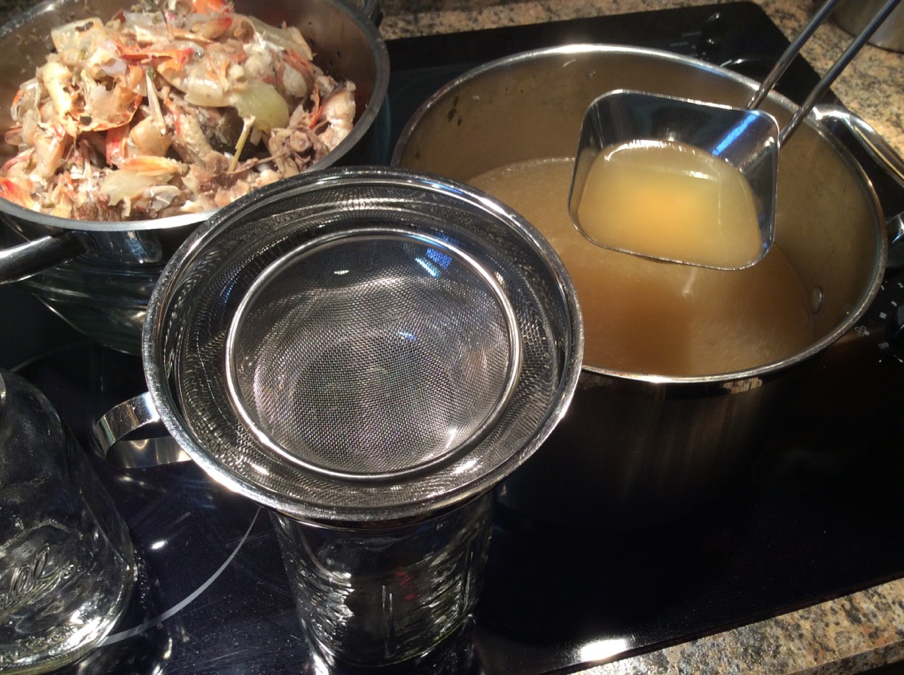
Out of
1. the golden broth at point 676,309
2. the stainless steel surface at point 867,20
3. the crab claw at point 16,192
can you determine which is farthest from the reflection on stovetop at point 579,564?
the stainless steel surface at point 867,20

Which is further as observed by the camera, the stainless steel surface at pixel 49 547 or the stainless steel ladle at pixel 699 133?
the stainless steel ladle at pixel 699 133

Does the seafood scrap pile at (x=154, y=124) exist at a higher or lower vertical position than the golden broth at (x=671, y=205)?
lower

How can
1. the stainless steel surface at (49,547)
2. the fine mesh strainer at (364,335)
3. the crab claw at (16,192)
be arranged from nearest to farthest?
the fine mesh strainer at (364,335), the stainless steel surface at (49,547), the crab claw at (16,192)

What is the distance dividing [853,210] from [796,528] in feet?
1.34

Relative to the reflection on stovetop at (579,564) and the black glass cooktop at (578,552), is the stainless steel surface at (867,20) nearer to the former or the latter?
the black glass cooktop at (578,552)

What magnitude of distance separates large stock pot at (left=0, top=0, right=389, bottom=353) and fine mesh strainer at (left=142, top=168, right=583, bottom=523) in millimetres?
95

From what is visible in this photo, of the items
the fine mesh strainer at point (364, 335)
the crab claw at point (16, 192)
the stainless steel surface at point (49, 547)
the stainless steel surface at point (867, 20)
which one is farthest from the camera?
the stainless steel surface at point (867, 20)

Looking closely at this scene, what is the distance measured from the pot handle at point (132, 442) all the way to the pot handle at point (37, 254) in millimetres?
172

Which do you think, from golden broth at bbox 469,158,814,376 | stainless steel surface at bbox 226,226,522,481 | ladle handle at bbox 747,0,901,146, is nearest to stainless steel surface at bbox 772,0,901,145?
ladle handle at bbox 747,0,901,146

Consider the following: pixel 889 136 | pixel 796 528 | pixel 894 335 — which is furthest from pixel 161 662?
pixel 889 136

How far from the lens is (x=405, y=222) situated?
2.44 ft

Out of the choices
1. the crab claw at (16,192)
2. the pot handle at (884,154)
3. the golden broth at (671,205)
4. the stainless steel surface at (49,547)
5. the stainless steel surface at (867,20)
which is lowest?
the stainless steel surface at (49,547)

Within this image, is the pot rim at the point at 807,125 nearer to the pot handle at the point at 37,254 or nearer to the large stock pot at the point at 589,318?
the large stock pot at the point at 589,318

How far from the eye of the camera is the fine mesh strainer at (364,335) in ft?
2.04
